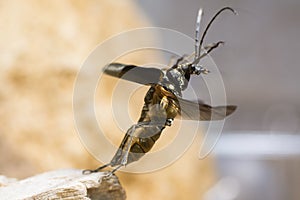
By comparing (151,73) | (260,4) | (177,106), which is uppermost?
(260,4)

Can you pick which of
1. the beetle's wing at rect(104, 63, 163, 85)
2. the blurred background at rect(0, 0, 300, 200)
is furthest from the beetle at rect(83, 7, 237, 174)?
the blurred background at rect(0, 0, 300, 200)

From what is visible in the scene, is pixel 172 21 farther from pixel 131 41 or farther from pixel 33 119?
pixel 33 119

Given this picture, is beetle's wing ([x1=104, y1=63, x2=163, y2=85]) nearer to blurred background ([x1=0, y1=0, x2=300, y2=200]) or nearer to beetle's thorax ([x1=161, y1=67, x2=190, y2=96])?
beetle's thorax ([x1=161, y1=67, x2=190, y2=96])

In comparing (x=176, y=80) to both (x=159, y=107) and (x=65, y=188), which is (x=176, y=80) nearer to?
(x=159, y=107)

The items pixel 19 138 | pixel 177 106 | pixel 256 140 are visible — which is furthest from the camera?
pixel 256 140

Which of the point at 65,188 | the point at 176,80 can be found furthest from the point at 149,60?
the point at 65,188

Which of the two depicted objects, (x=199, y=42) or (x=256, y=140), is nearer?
(x=199, y=42)

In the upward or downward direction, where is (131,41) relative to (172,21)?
downward

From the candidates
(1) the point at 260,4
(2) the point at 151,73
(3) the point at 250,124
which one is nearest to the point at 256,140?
(3) the point at 250,124
